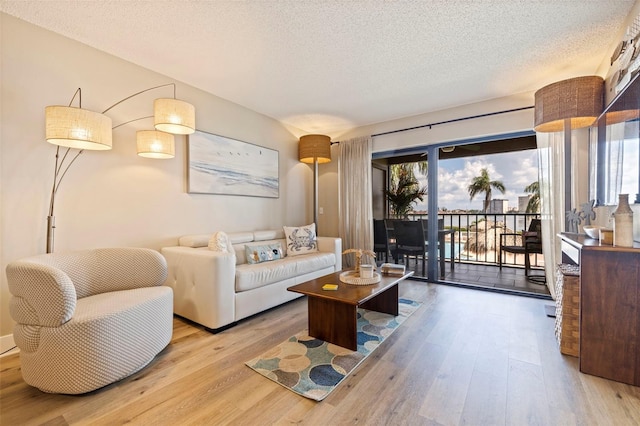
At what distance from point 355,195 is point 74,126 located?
3426 mm

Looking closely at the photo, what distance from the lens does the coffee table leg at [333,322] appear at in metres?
1.99

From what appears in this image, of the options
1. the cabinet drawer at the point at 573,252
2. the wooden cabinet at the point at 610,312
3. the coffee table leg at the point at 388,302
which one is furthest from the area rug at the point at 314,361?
the cabinet drawer at the point at 573,252

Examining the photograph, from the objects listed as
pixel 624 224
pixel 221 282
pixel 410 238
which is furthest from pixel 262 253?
pixel 624 224

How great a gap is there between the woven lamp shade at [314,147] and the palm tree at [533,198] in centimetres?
313

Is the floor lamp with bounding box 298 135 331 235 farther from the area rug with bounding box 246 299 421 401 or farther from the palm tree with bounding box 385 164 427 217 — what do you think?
the area rug with bounding box 246 299 421 401

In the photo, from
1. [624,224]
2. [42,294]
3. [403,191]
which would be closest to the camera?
[42,294]

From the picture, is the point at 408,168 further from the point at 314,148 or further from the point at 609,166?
the point at 609,166

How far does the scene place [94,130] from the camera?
1934 mm

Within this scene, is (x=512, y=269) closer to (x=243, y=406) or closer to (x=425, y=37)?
(x=425, y=37)

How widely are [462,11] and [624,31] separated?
4.25 ft

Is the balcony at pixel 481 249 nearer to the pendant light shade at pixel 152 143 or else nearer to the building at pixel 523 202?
the building at pixel 523 202

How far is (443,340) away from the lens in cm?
213

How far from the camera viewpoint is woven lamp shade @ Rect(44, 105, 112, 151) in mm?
1827

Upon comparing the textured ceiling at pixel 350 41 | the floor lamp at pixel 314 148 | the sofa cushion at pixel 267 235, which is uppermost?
the textured ceiling at pixel 350 41
